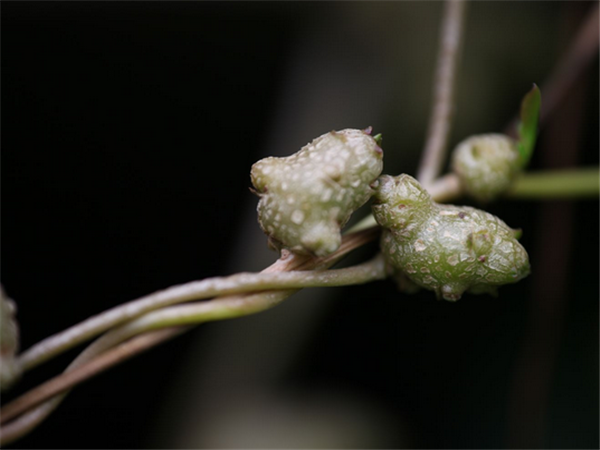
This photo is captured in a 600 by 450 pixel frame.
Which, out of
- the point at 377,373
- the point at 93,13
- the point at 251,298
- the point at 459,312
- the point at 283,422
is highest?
the point at 93,13

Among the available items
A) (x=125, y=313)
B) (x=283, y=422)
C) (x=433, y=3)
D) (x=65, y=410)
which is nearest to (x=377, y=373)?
(x=283, y=422)

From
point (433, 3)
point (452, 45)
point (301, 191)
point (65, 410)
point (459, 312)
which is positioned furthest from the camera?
point (433, 3)

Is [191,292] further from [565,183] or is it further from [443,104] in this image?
[565,183]

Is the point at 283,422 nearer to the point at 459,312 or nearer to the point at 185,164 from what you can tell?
the point at 459,312

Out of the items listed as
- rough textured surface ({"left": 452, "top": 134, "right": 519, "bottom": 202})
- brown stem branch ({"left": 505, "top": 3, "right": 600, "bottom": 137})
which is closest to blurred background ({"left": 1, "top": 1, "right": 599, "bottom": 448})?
brown stem branch ({"left": 505, "top": 3, "right": 600, "bottom": 137})

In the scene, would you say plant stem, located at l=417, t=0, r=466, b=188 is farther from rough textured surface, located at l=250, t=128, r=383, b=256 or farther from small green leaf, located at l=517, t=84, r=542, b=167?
rough textured surface, located at l=250, t=128, r=383, b=256

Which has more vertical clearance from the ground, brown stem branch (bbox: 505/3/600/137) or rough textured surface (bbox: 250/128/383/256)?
brown stem branch (bbox: 505/3/600/137)

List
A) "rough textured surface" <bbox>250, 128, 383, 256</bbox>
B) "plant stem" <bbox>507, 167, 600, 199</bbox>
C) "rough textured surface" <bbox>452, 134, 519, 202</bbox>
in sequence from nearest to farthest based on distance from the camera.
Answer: "rough textured surface" <bbox>250, 128, 383, 256</bbox> → "rough textured surface" <bbox>452, 134, 519, 202</bbox> → "plant stem" <bbox>507, 167, 600, 199</bbox>

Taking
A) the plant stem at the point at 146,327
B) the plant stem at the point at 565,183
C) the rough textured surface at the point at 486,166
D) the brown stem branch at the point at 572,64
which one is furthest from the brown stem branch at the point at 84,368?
the brown stem branch at the point at 572,64
